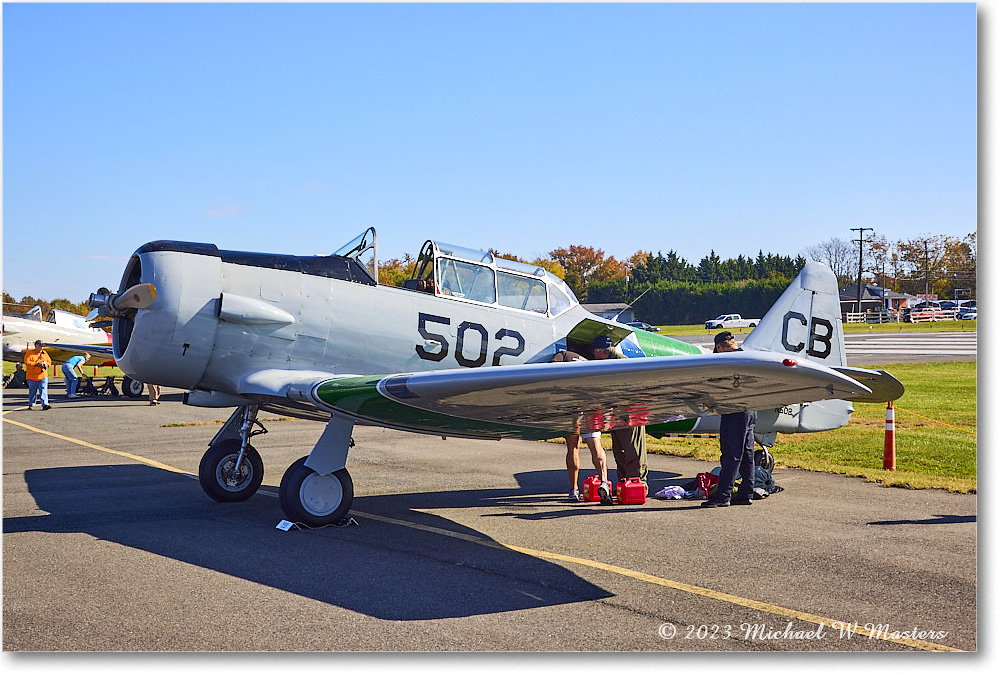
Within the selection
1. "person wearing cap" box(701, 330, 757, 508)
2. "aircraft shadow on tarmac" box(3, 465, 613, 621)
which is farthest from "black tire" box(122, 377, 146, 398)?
"person wearing cap" box(701, 330, 757, 508)

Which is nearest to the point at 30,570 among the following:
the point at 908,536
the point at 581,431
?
the point at 581,431

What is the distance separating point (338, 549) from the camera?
5863mm

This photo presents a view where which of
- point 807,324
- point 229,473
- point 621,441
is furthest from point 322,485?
point 807,324

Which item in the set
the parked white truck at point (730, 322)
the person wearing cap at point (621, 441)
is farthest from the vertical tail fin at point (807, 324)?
the parked white truck at point (730, 322)

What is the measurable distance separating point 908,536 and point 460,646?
156 inches

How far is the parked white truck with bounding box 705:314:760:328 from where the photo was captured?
218 ft

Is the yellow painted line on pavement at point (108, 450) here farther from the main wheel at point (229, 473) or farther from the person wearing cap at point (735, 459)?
the person wearing cap at point (735, 459)

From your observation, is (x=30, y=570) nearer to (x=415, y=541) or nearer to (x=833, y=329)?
(x=415, y=541)

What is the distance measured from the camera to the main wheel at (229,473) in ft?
25.3

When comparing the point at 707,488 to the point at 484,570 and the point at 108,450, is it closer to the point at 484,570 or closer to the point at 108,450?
the point at 484,570

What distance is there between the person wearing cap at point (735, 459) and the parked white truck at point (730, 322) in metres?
59.3

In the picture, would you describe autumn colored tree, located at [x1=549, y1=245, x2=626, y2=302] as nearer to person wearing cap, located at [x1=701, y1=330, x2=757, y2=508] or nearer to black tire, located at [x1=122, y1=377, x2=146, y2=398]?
black tire, located at [x1=122, y1=377, x2=146, y2=398]

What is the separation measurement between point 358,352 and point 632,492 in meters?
2.87

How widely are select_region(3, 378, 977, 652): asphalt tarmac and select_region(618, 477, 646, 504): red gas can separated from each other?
112 millimetres
